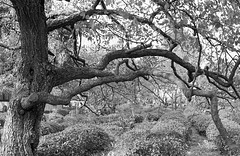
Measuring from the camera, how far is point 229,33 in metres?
3.63

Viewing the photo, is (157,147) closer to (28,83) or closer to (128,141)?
(128,141)

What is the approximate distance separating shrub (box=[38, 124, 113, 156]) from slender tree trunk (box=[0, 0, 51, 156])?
184 inches

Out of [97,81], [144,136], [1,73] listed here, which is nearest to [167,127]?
[144,136]

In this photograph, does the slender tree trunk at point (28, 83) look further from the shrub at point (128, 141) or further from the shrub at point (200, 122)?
the shrub at point (200, 122)

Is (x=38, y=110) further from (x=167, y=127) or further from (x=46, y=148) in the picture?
(x=167, y=127)

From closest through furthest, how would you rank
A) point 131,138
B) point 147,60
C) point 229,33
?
point 229,33 < point 147,60 < point 131,138

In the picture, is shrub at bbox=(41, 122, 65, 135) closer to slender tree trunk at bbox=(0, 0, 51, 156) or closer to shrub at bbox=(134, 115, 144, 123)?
shrub at bbox=(134, 115, 144, 123)

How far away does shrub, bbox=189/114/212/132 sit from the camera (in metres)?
13.4

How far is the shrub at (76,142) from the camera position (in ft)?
27.1

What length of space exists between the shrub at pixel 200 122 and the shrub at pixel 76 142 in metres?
5.86

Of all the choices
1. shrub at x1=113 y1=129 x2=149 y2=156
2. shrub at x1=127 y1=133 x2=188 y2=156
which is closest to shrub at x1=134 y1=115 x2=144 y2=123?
shrub at x1=113 y1=129 x2=149 y2=156

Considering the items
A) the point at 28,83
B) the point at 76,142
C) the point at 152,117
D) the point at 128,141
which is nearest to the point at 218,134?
the point at 128,141

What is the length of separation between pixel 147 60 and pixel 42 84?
10.8ft

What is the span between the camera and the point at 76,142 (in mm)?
8656
